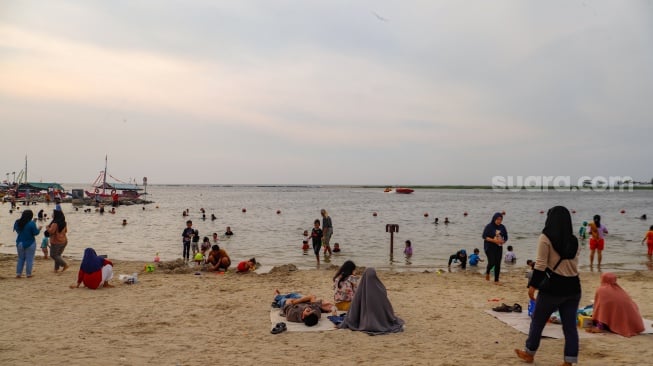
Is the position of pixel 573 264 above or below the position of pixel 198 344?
above

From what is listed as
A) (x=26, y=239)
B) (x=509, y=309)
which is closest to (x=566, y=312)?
(x=509, y=309)

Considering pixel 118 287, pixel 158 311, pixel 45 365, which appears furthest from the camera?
pixel 118 287

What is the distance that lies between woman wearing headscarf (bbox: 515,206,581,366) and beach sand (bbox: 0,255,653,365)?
31.2 inches

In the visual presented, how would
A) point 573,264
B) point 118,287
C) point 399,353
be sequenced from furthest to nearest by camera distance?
point 118,287, point 399,353, point 573,264

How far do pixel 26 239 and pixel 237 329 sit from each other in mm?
7624

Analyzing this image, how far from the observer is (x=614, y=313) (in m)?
6.87

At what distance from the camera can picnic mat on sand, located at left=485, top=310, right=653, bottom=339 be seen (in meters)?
6.74

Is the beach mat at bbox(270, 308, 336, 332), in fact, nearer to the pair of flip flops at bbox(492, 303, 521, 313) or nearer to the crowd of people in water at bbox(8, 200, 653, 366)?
the crowd of people in water at bbox(8, 200, 653, 366)

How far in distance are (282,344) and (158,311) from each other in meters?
3.35

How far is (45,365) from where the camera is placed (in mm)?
5469

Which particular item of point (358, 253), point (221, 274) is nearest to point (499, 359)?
point (221, 274)

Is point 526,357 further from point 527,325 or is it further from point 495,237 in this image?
point 495,237

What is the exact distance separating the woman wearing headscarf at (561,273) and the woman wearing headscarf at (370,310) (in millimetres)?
2695

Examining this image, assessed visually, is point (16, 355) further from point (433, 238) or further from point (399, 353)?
point (433, 238)
